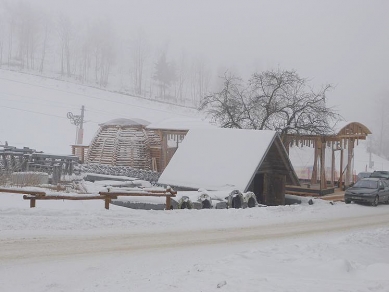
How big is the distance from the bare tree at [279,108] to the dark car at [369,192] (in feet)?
15.3

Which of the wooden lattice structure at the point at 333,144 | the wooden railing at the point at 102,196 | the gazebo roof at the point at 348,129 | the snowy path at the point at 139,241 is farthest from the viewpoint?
the gazebo roof at the point at 348,129

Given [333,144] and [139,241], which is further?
[333,144]

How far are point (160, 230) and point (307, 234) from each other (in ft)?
15.1

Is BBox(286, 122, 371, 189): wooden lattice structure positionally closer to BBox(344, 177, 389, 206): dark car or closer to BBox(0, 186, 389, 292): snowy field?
BBox(344, 177, 389, 206): dark car

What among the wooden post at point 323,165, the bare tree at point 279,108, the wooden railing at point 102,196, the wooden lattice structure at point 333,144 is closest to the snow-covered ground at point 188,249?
the wooden railing at point 102,196

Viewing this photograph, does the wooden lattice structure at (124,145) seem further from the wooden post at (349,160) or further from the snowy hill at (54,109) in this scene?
the snowy hill at (54,109)

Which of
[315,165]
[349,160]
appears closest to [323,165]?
[315,165]

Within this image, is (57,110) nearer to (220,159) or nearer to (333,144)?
(333,144)

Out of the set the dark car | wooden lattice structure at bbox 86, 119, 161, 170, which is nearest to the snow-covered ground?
the dark car

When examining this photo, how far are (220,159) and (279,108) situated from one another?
9490 millimetres

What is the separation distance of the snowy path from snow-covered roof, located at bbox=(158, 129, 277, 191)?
4757mm

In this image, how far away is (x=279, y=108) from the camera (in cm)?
2800

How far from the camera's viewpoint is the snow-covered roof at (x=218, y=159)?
18953 millimetres

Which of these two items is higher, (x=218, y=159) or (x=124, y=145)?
(x=124, y=145)
